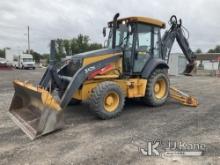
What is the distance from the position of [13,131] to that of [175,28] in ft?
19.5

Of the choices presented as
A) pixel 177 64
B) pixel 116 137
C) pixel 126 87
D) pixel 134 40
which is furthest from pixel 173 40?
pixel 177 64

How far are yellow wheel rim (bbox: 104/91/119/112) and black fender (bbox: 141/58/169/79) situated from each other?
4.44 feet

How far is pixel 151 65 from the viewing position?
321 inches

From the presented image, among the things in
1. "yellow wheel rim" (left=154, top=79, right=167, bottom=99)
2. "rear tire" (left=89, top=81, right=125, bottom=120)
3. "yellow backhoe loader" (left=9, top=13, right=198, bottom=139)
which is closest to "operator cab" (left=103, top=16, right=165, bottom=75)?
"yellow backhoe loader" (left=9, top=13, right=198, bottom=139)

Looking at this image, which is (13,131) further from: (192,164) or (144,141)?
(192,164)

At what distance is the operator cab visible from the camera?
776 cm

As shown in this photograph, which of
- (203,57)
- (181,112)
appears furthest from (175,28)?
(203,57)

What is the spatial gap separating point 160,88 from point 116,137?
3.62 metres

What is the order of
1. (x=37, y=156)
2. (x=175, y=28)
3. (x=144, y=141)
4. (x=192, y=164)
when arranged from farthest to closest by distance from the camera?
(x=175, y=28), (x=144, y=141), (x=37, y=156), (x=192, y=164)

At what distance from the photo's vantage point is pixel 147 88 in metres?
8.06

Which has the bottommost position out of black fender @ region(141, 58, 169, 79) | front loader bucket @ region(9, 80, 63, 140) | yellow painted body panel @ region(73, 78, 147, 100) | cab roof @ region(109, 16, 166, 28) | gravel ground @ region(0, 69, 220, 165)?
gravel ground @ region(0, 69, 220, 165)

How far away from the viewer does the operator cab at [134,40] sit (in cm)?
776

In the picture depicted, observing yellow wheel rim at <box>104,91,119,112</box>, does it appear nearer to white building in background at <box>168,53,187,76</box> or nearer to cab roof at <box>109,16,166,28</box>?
cab roof at <box>109,16,166,28</box>

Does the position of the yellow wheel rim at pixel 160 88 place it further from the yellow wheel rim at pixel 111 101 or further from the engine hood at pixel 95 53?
the yellow wheel rim at pixel 111 101
